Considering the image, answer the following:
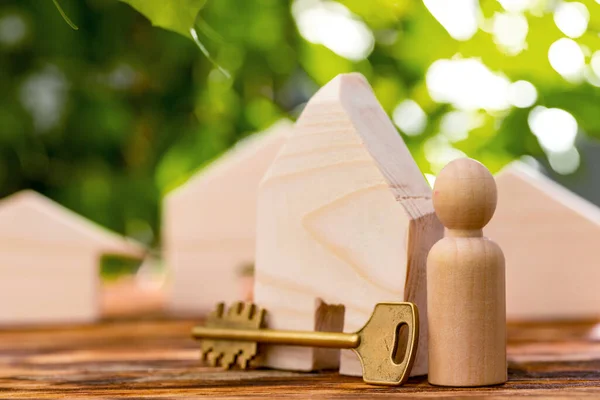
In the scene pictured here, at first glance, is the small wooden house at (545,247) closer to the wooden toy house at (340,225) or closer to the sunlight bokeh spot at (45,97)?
the wooden toy house at (340,225)

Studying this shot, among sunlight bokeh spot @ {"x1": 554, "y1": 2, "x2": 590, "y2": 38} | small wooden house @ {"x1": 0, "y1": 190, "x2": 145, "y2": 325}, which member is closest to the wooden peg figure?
small wooden house @ {"x1": 0, "y1": 190, "x2": 145, "y2": 325}

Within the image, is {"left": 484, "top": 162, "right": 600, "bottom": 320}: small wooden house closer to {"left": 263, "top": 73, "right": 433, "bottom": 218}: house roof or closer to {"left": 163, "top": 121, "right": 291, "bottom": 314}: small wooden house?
{"left": 163, "top": 121, "right": 291, "bottom": 314}: small wooden house

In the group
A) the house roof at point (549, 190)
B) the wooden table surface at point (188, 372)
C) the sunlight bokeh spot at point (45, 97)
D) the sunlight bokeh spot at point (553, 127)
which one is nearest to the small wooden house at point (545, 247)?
the house roof at point (549, 190)

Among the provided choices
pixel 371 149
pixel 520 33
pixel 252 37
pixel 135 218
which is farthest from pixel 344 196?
pixel 135 218

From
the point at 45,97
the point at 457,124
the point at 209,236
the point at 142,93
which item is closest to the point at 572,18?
the point at 457,124

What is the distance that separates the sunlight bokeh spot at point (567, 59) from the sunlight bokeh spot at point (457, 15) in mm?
146

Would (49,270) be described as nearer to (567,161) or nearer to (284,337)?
(284,337)

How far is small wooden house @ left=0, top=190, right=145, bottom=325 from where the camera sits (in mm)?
1208

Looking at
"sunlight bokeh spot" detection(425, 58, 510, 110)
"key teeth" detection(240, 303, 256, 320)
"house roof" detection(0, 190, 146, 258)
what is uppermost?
"sunlight bokeh spot" detection(425, 58, 510, 110)

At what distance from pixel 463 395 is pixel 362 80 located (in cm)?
31

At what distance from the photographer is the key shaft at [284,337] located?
0.64 meters

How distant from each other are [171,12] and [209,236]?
0.67 m

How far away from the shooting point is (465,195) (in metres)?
0.60

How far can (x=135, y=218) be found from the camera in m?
1.97
